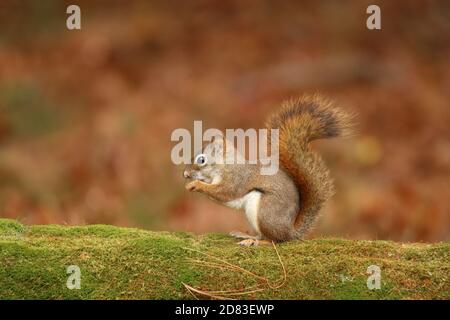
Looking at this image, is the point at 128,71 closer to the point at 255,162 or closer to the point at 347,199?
the point at 347,199

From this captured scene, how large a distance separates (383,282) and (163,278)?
1.06 m

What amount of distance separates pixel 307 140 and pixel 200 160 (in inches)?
27.0

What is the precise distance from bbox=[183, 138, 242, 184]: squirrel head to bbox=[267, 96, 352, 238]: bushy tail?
36cm

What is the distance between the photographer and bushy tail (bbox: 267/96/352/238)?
4.50m

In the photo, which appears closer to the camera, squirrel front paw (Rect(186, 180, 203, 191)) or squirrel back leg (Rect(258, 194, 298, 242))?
squirrel back leg (Rect(258, 194, 298, 242))

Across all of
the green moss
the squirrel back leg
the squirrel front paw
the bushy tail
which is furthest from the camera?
the squirrel front paw

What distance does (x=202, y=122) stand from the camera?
10.2 meters

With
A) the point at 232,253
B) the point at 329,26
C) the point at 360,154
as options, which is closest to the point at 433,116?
the point at 360,154

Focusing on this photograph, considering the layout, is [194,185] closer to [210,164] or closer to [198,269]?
[210,164]

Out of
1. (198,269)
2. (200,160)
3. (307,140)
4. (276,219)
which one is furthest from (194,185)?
(198,269)

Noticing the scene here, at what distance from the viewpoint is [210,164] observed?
15.5 feet

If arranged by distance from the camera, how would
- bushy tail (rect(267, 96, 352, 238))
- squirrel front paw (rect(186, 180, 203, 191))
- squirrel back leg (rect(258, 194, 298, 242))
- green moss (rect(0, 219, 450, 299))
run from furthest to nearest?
squirrel front paw (rect(186, 180, 203, 191)) < bushy tail (rect(267, 96, 352, 238)) < squirrel back leg (rect(258, 194, 298, 242)) < green moss (rect(0, 219, 450, 299))

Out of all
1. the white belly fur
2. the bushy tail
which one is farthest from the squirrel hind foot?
the bushy tail

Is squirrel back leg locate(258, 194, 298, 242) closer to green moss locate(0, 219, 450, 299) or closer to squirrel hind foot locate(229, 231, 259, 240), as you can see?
squirrel hind foot locate(229, 231, 259, 240)
